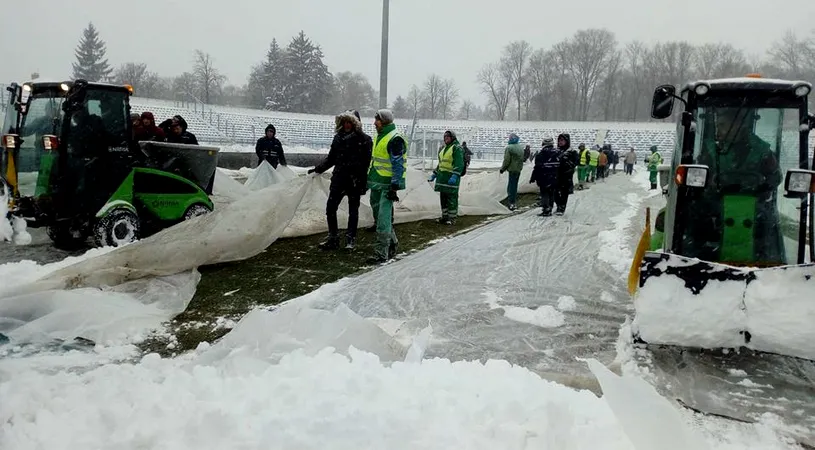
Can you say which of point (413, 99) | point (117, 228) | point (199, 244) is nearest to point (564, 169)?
point (199, 244)

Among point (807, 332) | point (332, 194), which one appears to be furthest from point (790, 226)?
point (332, 194)

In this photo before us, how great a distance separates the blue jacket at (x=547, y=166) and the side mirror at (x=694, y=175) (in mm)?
7199

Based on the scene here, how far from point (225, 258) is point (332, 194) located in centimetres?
162

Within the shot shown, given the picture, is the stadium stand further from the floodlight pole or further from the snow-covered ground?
the snow-covered ground

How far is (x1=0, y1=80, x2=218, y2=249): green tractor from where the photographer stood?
725cm

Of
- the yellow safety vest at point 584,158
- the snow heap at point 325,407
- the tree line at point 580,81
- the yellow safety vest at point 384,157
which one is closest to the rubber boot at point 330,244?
the yellow safety vest at point 384,157

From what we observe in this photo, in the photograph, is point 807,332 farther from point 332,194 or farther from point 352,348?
point 332,194

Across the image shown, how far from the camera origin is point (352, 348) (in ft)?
11.8

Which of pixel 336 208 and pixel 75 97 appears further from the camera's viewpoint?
pixel 336 208

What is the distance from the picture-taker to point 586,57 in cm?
8638

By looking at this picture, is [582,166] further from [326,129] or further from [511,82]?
[511,82]

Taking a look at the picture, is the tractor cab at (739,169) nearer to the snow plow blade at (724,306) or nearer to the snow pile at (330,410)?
the snow plow blade at (724,306)

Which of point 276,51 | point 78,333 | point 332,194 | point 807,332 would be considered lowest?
point 78,333

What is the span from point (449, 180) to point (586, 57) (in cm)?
8364
